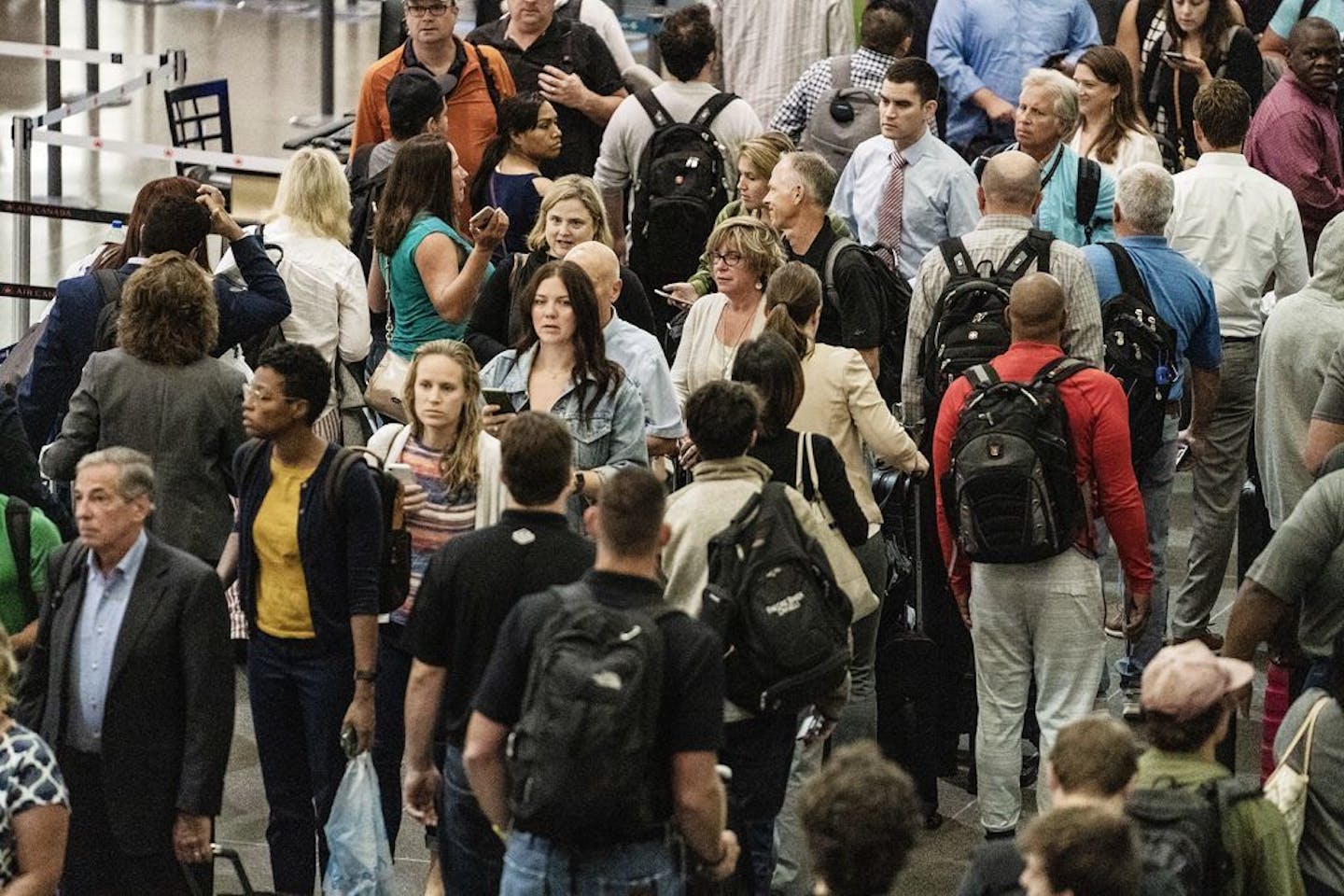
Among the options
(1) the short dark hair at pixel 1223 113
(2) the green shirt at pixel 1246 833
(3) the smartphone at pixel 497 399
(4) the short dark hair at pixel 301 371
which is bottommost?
(2) the green shirt at pixel 1246 833

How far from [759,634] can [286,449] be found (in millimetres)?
1487

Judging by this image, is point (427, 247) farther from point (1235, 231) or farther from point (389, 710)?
point (1235, 231)

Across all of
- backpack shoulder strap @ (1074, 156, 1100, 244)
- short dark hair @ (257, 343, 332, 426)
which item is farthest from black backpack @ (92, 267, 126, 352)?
backpack shoulder strap @ (1074, 156, 1100, 244)

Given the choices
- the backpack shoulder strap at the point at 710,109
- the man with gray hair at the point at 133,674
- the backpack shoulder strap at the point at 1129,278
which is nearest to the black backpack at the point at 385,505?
the man with gray hair at the point at 133,674

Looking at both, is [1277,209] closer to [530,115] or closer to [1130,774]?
[530,115]

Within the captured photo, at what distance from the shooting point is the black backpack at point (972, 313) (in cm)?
747

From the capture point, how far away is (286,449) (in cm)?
636

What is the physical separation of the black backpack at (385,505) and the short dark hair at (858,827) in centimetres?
235

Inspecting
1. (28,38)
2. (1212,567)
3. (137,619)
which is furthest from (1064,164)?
(28,38)

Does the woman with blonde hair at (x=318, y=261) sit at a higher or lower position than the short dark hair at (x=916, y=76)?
lower

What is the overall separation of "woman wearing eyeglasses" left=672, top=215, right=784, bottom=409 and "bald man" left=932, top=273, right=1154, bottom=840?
0.81 m

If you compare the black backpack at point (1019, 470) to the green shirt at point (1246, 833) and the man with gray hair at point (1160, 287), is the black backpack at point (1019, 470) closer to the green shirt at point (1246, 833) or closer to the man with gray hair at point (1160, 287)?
the man with gray hair at point (1160, 287)

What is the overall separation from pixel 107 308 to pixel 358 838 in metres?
2.09

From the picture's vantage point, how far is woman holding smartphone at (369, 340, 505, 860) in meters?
6.55
